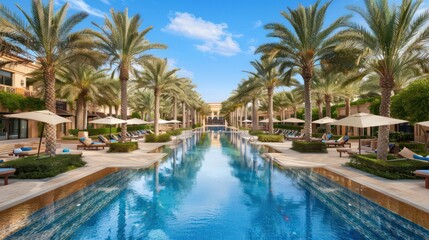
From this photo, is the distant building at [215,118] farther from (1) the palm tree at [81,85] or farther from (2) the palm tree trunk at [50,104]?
(2) the palm tree trunk at [50,104]

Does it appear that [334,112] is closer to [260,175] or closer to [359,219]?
[260,175]

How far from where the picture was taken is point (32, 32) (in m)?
12.9

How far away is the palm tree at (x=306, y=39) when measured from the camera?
1705 centimetres

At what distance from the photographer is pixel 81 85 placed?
26.8 meters

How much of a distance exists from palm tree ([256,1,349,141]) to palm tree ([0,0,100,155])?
12.3m

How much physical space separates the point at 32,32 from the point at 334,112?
3918 cm

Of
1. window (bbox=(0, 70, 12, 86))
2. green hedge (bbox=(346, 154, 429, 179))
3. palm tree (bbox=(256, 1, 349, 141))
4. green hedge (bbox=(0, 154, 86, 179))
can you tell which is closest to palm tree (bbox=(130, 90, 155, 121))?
window (bbox=(0, 70, 12, 86))

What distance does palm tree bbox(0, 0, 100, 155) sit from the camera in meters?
12.4

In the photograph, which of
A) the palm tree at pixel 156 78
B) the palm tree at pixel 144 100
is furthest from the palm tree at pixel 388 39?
the palm tree at pixel 144 100

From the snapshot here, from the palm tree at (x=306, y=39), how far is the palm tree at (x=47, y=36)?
12262mm

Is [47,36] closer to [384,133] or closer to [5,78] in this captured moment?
[384,133]

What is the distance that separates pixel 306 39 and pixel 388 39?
5.99m

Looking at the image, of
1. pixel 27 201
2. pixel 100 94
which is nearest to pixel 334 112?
pixel 100 94

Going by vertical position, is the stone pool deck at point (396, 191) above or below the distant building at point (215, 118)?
below
